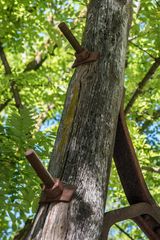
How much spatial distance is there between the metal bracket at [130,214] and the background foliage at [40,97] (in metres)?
0.89

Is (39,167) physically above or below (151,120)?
below

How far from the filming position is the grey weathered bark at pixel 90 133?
4.86 ft

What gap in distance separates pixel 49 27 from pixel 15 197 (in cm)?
→ 273

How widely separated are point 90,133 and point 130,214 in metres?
0.52

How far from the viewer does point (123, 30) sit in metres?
2.35

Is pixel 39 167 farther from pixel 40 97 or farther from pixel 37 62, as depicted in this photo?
pixel 37 62

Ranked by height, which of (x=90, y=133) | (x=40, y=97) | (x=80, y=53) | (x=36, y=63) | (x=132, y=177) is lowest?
(x=132, y=177)

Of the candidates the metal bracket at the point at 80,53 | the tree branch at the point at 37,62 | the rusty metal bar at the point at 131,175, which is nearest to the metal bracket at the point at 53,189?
the rusty metal bar at the point at 131,175

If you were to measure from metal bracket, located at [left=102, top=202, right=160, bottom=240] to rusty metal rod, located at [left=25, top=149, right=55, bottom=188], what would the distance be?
43 centimetres

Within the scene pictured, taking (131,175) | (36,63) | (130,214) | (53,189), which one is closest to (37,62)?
(36,63)

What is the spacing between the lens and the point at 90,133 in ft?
5.79

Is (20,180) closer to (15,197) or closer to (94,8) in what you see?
(15,197)

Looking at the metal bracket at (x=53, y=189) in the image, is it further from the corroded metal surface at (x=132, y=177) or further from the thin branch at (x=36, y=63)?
the thin branch at (x=36, y=63)

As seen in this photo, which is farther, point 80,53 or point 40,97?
point 40,97
